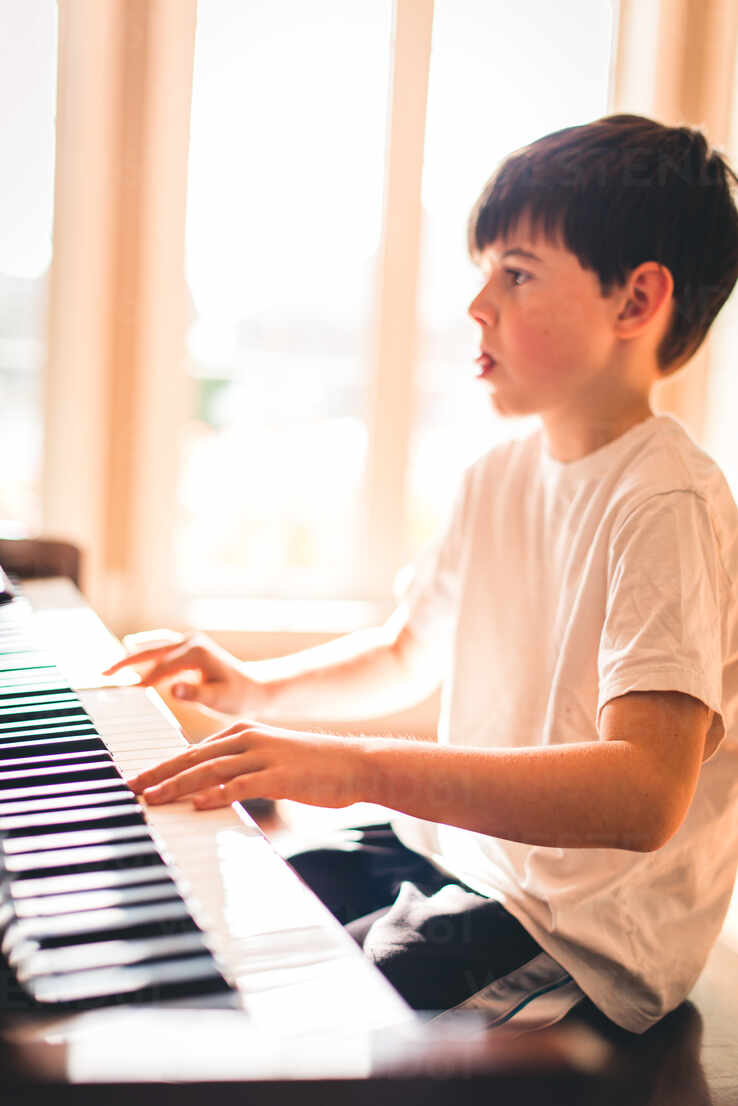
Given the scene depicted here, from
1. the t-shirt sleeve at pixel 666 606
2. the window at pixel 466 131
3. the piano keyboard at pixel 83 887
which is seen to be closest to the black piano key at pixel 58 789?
the piano keyboard at pixel 83 887

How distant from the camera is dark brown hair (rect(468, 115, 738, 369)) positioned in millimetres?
1066

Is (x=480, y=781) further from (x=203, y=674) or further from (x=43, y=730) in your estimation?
(x=203, y=674)

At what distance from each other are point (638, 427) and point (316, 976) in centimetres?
71

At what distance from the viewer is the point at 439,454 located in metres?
2.94

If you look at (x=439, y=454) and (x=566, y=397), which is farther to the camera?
(x=439, y=454)

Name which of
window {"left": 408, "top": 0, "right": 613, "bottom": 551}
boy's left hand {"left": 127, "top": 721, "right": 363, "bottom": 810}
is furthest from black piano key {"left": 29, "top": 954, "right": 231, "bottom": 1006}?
window {"left": 408, "top": 0, "right": 613, "bottom": 551}

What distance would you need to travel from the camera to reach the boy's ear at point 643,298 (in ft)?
3.55

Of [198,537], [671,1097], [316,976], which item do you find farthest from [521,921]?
[198,537]

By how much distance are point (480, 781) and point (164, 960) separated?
1.04 feet

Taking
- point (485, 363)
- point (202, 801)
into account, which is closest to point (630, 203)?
point (485, 363)

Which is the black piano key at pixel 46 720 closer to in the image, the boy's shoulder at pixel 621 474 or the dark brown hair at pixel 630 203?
the boy's shoulder at pixel 621 474

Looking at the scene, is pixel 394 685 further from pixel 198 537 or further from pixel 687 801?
pixel 198 537

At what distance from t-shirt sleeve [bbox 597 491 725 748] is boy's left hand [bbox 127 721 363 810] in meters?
0.24

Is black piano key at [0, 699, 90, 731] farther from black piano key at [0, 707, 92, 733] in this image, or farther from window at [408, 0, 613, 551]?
window at [408, 0, 613, 551]
